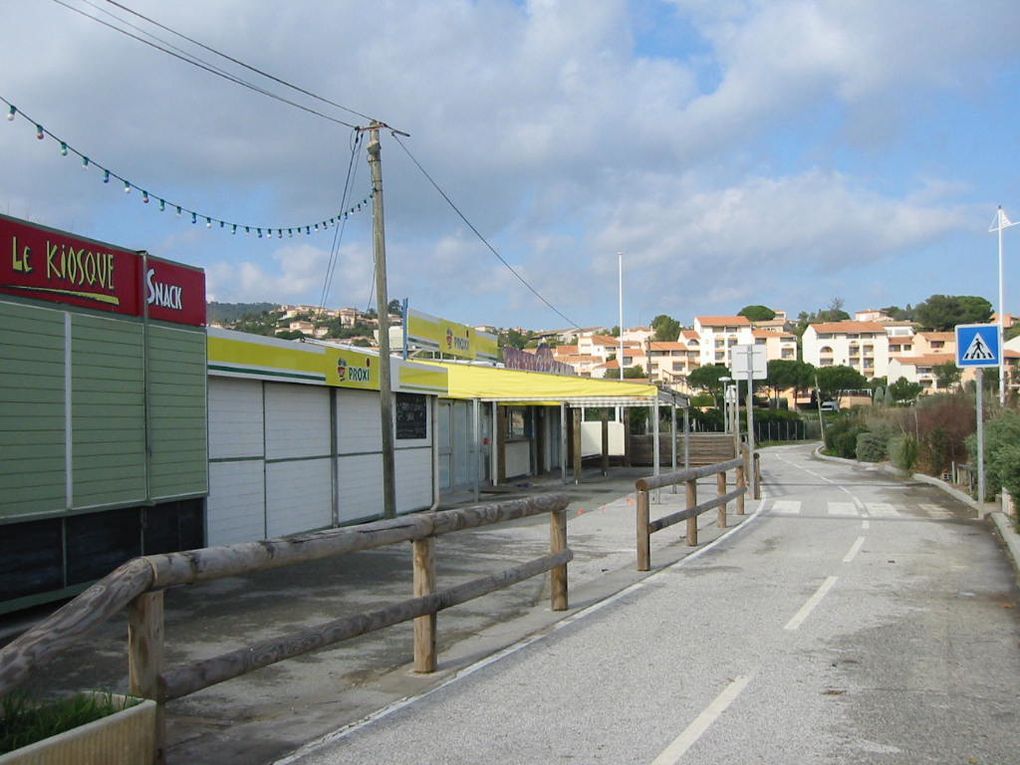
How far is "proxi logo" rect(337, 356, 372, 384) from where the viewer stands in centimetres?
1711

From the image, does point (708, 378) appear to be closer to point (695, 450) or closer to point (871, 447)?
point (871, 447)

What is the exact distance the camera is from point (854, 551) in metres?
13.6

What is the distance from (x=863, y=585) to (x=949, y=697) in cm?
449

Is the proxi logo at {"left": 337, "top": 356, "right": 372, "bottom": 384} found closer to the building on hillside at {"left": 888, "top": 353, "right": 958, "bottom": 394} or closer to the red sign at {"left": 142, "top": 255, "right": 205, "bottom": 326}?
the red sign at {"left": 142, "top": 255, "right": 205, "bottom": 326}

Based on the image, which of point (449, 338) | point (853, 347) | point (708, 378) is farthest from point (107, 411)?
point (853, 347)

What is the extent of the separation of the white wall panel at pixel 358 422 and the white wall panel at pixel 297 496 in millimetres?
925

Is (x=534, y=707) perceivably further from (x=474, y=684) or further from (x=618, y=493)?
(x=618, y=493)

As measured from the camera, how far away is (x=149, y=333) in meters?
Result: 11.0

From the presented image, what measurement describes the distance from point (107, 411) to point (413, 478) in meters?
11.0

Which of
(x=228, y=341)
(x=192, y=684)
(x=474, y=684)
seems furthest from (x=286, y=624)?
(x=228, y=341)

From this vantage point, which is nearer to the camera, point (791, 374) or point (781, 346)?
point (791, 374)

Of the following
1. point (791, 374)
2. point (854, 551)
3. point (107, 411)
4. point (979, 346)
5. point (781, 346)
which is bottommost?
point (854, 551)

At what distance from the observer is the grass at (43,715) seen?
3.97 meters

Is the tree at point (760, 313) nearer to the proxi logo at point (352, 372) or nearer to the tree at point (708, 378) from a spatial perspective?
the tree at point (708, 378)
